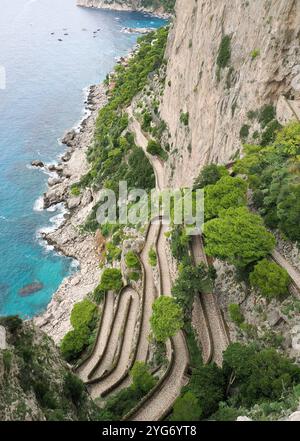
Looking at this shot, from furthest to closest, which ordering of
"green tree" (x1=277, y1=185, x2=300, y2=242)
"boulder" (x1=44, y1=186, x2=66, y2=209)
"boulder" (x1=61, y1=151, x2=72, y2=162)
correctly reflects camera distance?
"boulder" (x1=61, y1=151, x2=72, y2=162), "boulder" (x1=44, y1=186, x2=66, y2=209), "green tree" (x1=277, y1=185, x2=300, y2=242)

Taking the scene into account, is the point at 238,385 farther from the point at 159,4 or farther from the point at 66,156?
the point at 159,4

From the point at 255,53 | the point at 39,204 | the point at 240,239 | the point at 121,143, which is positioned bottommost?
the point at 39,204

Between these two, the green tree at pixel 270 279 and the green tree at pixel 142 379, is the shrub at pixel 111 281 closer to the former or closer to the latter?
the green tree at pixel 142 379

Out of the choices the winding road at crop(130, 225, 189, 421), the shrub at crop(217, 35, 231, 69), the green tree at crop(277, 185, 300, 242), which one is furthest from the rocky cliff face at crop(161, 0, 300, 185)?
the winding road at crop(130, 225, 189, 421)

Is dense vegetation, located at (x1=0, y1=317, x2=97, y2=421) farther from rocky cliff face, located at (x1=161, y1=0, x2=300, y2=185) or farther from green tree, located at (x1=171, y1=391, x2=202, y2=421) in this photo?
rocky cliff face, located at (x1=161, y1=0, x2=300, y2=185)

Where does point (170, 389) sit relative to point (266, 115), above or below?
below

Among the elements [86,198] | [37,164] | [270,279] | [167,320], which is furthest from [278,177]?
[37,164]
